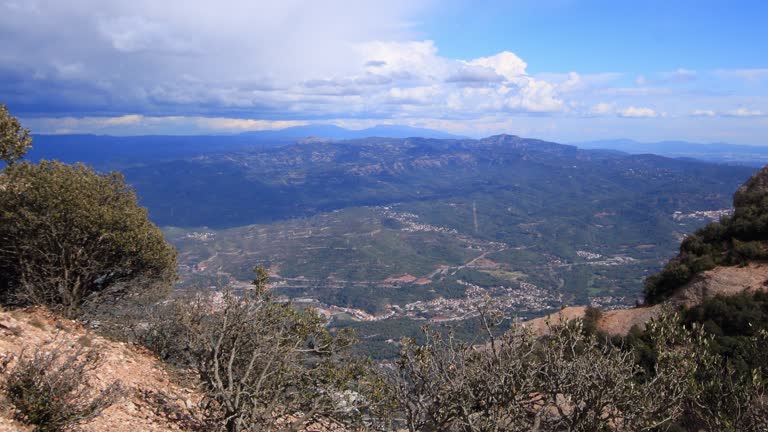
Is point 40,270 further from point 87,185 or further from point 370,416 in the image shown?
point 370,416

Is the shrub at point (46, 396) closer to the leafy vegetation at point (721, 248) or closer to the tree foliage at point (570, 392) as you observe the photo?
the tree foliage at point (570, 392)

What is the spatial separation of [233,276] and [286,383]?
115 meters

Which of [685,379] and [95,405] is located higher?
[685,379]

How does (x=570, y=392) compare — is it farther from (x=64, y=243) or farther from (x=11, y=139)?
(x=11, y=139)

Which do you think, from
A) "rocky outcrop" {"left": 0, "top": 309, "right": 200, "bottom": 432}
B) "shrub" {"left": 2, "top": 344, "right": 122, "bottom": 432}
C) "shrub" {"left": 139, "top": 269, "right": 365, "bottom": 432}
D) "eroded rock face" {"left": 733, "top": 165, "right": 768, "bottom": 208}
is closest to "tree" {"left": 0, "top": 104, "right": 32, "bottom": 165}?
"rocky outcrop" {"left": 0, "top": 309, "right": 200, "bottom": 432}

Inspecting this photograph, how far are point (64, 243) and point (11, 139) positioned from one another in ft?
14.8

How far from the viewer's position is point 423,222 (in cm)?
18850

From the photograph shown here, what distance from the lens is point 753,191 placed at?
27609 millimetres

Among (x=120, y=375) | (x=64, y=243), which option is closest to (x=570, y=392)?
(x=120, y=375)

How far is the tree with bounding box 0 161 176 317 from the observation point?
13633 millimetres

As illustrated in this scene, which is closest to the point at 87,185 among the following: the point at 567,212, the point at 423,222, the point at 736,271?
the point at 736,271

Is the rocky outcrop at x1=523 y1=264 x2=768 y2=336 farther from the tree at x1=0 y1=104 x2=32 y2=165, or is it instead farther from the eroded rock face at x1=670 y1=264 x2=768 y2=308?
the tree at x1=0 y1=104 x2=32 y2=165

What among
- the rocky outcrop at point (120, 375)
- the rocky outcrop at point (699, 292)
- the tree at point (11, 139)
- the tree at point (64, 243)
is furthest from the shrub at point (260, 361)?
the rocky outcrop at point (699, 292)

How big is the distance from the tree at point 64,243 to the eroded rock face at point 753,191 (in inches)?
1288
